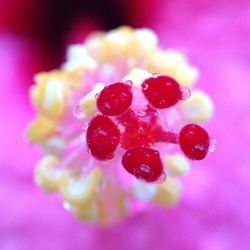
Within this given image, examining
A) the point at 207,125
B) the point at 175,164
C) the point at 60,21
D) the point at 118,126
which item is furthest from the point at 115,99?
the point at 60,21

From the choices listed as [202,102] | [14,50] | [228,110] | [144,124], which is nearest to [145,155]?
[144,124]

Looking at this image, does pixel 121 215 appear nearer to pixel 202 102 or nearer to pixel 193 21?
pixel 202 102

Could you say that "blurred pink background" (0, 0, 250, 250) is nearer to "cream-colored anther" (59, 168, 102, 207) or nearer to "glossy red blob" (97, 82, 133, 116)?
"cream-colored anther" (59, 168, 102, 207)

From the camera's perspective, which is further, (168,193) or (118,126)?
(168,193)

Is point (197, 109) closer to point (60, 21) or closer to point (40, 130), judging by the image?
point (40, 130)

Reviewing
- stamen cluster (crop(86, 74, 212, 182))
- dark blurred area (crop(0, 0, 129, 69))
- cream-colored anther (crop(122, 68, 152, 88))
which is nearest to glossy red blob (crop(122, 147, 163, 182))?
stamen cluster (crop(86, 74, 212, 182))
